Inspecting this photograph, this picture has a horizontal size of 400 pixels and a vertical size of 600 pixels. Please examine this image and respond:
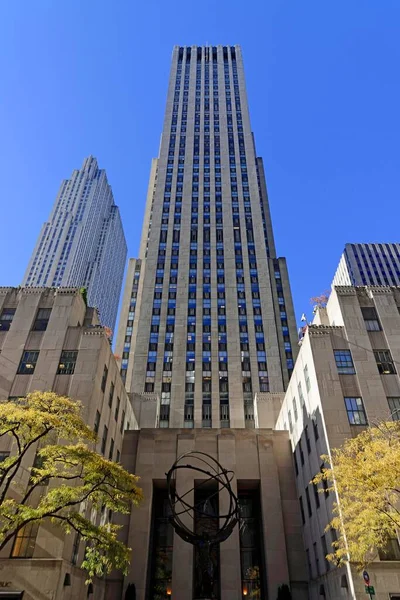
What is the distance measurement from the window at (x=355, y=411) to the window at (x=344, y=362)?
271cm

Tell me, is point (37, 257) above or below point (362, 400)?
above

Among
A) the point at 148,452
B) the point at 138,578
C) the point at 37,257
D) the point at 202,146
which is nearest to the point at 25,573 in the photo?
the point at 138,578

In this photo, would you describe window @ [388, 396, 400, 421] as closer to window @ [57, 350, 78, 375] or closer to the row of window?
window @ [57, 350, 78, 375]

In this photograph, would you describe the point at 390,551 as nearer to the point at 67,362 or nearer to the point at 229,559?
the point at 229,559

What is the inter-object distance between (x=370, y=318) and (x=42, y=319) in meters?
32.9

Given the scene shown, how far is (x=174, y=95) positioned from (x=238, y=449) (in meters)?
→ 119

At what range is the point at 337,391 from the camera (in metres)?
35.9

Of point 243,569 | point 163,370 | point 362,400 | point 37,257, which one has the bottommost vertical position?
point 243,569

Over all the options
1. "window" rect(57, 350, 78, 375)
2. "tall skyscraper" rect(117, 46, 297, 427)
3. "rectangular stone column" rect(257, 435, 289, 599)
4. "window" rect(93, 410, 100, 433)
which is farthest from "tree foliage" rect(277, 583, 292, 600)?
"tall skyscraper" rect(117, 46, 297, 427)

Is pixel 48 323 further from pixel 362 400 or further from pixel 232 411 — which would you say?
pixel 232 411

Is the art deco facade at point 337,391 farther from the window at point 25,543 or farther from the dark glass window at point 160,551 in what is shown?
the window at point 25,543

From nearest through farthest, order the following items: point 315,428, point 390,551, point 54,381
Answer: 1. point 390,551
2. point 54,381
3. point 315,428

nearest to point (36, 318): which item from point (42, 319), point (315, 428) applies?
point (42, 319)

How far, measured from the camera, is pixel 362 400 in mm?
35562
